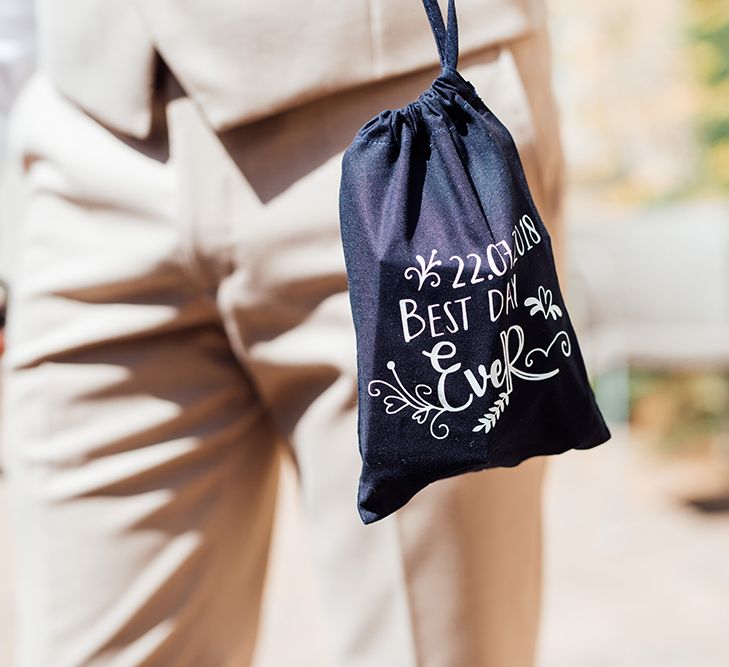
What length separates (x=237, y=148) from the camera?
2.88 feet

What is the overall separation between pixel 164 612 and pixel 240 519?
0.35ft

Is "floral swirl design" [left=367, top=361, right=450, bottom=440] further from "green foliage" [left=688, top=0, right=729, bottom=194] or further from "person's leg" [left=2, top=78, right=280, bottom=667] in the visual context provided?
"green foliage" [left=688, top=0, right=729, bottom=194]

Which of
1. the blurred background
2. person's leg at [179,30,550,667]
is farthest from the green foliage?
person's leg at [179,30,550,667]

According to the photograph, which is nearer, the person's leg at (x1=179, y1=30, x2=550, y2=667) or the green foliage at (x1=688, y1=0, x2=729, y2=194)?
the person's leg at (x1=179, y1=30, x2=550, y2=667)

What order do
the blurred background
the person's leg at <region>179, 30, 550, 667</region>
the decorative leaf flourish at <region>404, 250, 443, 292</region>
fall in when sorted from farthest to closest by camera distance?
1. the blurred background
2. the person's leg at <region>179, 30, 550, 667</region>
3. the decorative leaf flourish at <region>404, 250, 443, 292</region>

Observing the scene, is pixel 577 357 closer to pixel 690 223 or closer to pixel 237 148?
pixel 237 148

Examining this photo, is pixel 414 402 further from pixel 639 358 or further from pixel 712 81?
pixel 712 81

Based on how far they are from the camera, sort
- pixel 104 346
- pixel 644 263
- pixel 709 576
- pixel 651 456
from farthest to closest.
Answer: pixel 651 456 → pixel 644 263 → pixel 709 576 → pixel 104 346

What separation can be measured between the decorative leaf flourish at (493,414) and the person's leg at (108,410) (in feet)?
0.87

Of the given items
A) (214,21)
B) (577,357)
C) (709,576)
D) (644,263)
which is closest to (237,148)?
(214,21)

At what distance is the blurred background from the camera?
112 inches

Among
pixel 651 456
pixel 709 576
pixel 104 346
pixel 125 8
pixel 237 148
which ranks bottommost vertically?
pixel 651 456

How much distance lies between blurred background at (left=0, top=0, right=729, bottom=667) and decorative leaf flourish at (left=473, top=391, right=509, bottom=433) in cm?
51

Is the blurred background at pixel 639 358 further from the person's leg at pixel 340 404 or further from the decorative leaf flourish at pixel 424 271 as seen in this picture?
the decorative leaf flourish at pixel 424 271
